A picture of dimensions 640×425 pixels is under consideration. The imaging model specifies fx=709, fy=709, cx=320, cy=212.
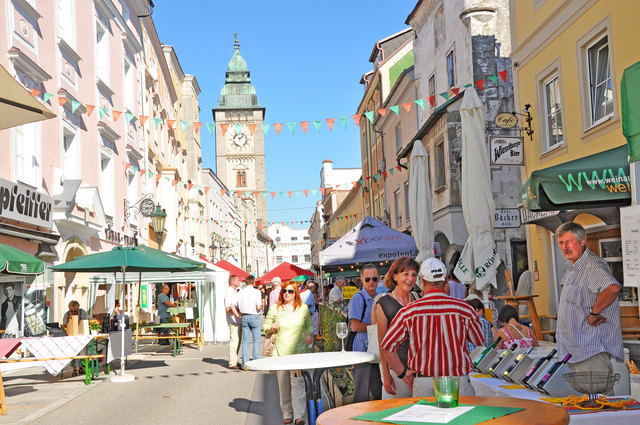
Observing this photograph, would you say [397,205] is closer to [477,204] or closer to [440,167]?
[440,167]

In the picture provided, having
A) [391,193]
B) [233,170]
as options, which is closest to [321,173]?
[233,170]

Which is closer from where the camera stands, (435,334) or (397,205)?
(435,334)

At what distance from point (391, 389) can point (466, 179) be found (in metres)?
6.16

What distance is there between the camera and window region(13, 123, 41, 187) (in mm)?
14039

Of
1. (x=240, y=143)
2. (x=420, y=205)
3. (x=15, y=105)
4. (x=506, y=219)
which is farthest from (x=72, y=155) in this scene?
(x=240, y=143)

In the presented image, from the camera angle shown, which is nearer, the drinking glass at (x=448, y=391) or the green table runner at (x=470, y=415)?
the green table runner at (x=470, y=415)

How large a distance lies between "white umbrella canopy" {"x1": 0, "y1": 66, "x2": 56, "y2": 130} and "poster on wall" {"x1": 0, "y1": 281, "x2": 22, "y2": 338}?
25.4ft

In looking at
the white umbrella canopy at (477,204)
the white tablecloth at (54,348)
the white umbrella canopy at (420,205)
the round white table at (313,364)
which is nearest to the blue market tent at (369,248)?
the white umbrella canopy at (420,205)

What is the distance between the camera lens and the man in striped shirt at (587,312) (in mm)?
5211

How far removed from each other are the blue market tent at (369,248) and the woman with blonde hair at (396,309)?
35.2ft

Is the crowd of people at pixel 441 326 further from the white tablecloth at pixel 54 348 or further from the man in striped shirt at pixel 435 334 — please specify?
the white tablecloth at pixel 54 348

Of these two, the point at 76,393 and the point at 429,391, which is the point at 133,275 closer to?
the point at 76,393

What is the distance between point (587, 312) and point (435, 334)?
1.38m

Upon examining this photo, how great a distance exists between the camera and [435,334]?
4.73 metres
